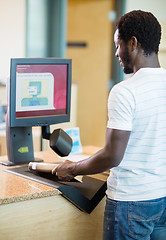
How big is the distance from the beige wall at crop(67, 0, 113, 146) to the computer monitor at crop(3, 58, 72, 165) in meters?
3.18

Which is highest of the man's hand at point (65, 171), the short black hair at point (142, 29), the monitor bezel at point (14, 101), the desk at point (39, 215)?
the short black hair at point (142, 29)

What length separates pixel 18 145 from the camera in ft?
6.47

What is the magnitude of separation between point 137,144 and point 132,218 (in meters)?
0.25

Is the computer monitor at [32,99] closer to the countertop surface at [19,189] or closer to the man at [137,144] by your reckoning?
the countertop surface at [19,189]

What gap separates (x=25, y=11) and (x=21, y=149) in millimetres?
2920

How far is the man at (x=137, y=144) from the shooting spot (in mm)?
1358

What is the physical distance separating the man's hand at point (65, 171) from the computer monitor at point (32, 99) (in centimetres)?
35

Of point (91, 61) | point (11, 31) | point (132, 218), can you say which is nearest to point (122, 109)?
point (132, 218)

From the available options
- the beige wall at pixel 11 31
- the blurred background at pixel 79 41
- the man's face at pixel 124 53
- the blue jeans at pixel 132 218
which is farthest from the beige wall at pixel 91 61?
the blue jeans at pixel 132 218

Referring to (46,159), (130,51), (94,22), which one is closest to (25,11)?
(94,22)

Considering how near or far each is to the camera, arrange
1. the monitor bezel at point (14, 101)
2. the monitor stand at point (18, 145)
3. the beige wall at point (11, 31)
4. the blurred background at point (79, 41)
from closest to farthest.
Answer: the monitor bezel at point (14, 101) → the monitor stand at point (18, 145) → the beige wall at point (11, 31) → the blurred background at point (79, 41)

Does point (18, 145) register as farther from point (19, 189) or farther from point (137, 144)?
point (137, 144)

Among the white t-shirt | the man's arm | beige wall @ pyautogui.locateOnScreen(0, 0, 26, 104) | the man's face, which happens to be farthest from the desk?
beige wall @ pyautogui.locateOnScreen(0, 0, 26, 104)

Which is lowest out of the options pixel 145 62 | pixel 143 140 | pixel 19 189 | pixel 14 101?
pixel 19 189
